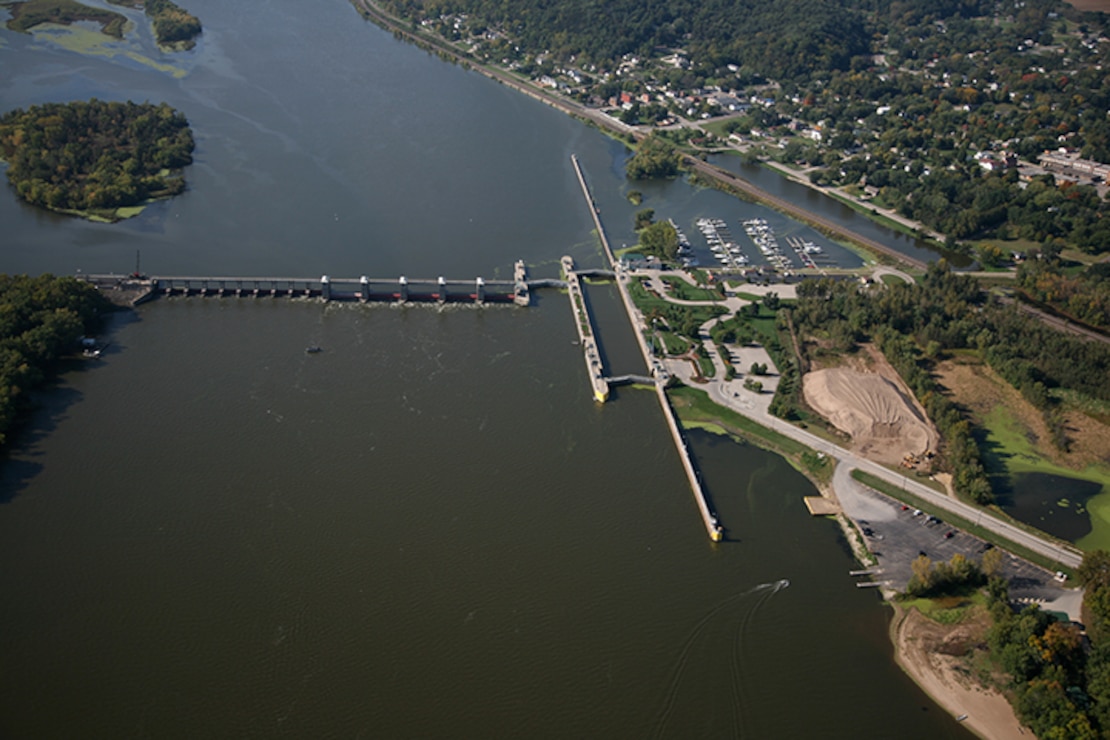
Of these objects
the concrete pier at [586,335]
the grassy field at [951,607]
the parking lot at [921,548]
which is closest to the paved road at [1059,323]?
the parking lot at [921,548]

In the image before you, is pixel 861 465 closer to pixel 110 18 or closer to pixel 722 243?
pixel 722 243

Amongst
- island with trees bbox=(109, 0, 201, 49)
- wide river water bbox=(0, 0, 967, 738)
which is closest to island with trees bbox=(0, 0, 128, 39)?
island with trees bbox=(109, 0, 201, 49)

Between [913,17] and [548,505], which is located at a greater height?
[913,17]

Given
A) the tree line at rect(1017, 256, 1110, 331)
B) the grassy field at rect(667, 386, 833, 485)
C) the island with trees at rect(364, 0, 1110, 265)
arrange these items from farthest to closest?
1. the island with trees at rect(364, 0, 1110, 265)
2. the tree line at rect(1017, 256, 1110, 331)
3. the grassy field at rect(667, 386, 833, 485)

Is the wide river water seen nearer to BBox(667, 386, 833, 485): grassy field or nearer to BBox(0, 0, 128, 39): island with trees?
BBox(667, 386, 833, 485): grassy field

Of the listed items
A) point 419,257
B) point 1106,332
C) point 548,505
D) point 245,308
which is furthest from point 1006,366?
point 245,308

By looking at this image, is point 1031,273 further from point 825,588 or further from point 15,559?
point 15,559

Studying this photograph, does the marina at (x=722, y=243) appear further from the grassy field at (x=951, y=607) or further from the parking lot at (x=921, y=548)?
the grassy field at (x=951, y=607)
